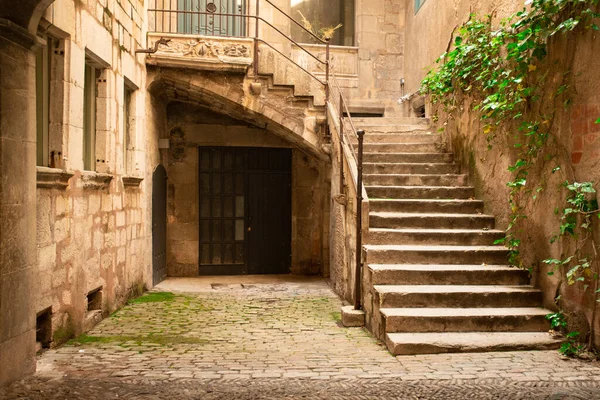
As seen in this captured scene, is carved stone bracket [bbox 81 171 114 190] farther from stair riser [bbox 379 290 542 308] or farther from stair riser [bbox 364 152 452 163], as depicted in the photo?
stair riser [bbox 364 152 452 163]

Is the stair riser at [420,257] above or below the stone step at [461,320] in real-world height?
above

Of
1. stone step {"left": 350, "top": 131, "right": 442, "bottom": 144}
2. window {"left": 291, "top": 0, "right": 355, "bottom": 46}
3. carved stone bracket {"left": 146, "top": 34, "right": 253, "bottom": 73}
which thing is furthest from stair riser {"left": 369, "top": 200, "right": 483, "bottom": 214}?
window {"left": 291, "top": 0, "right": 355, "bottom": 46}

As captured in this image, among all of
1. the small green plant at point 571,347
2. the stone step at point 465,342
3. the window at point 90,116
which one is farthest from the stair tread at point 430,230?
the window at point 90,116

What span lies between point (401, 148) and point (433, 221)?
74.0 inches

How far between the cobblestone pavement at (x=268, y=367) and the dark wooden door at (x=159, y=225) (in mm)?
2661

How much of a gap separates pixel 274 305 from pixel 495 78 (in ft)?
12.8

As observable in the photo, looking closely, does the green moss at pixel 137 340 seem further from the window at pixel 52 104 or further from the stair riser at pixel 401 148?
the stair riser at pixel 401 148

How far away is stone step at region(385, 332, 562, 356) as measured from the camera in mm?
4629

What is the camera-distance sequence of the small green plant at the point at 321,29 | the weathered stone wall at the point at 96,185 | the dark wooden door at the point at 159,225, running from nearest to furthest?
1. the weathered stone wall at the point at 96,185
2. the dark wooden door at the point at 159,225
3. the small green plant at the point at 321,29

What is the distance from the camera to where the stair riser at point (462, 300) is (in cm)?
521

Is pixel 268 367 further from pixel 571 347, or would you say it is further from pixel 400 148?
pixel 400 148

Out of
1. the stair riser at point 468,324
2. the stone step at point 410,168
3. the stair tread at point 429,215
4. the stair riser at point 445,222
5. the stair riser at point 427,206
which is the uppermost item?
the stone step at point 410,168

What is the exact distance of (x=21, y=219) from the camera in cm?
389

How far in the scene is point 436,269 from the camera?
564 cm
